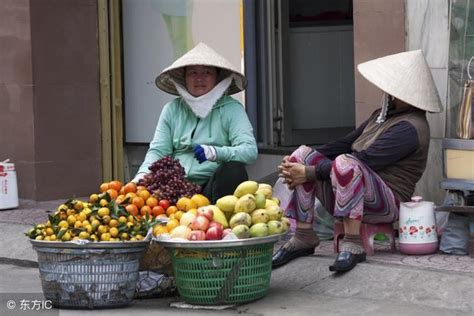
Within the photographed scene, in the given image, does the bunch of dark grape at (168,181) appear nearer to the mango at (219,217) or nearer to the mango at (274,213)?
the mango at (219,217)

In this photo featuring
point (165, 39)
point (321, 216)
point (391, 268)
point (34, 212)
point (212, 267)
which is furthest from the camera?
point (165, 39)

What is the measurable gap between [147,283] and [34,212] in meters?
2.99

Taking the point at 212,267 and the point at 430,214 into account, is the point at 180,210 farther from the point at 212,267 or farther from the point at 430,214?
the point at 430,214

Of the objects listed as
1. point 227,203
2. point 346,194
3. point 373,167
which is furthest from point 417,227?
point 227,203

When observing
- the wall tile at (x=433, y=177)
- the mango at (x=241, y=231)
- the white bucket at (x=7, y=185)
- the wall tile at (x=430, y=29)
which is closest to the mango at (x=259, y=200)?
the mango at (x=241, y=231)

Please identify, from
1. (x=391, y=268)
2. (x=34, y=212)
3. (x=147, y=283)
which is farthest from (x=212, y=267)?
(x=34, y=212)

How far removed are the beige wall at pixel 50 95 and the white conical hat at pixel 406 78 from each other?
A: 365cm

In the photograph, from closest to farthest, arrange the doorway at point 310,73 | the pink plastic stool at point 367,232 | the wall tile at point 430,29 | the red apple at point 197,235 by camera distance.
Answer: the red apple at point 197,235
the pink plastic stool at point 367,232
the wall tile at point 430,29
the doorway at point 310,73

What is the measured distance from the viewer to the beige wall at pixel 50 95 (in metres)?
9.77

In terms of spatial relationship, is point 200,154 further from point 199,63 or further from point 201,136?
point 199,63

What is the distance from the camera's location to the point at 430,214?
6.84 meters

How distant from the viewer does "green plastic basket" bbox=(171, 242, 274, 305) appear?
612cm

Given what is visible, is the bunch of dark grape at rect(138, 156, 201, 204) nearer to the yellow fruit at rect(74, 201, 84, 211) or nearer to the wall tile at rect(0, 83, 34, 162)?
the yellow fruit at rect(74, 201, 84, 211)

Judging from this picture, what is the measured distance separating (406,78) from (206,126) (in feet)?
4.21
